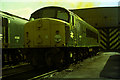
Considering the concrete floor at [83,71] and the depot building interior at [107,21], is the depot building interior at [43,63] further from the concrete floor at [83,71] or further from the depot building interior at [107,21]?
the depot building interior at [107,21]

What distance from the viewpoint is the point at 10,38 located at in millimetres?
9969

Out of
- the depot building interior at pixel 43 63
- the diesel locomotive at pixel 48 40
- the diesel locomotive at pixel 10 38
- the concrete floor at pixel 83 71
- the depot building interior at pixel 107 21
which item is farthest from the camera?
the depot building interior at pixel 107 21

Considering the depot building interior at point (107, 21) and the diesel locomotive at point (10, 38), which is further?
the depot building interior at point (107, 21)

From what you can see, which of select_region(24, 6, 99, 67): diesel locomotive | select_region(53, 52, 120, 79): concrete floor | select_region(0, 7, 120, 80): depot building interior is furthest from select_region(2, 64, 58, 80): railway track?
select_region(24, 6, 99, 67): diesel locomotive

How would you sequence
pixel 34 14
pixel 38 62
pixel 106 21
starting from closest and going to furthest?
1. pixel 38 62
2. pixel 34 14
3. pixel 106 21

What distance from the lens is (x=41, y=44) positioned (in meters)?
7.71

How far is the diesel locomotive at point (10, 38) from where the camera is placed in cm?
948

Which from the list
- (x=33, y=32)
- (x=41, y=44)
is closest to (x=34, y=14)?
(x=33, y=32)

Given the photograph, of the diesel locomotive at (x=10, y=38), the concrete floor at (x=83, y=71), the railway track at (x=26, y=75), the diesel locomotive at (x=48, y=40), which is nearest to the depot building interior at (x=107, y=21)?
the diesel locomotive at (x=10, y=38)

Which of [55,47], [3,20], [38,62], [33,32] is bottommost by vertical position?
[38,62]

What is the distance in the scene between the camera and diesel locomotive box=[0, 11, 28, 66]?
9.48 metres

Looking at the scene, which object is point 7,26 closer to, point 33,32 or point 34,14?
point 34,14

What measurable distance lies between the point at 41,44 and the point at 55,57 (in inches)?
35.7

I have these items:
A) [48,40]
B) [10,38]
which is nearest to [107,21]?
[10,38]
